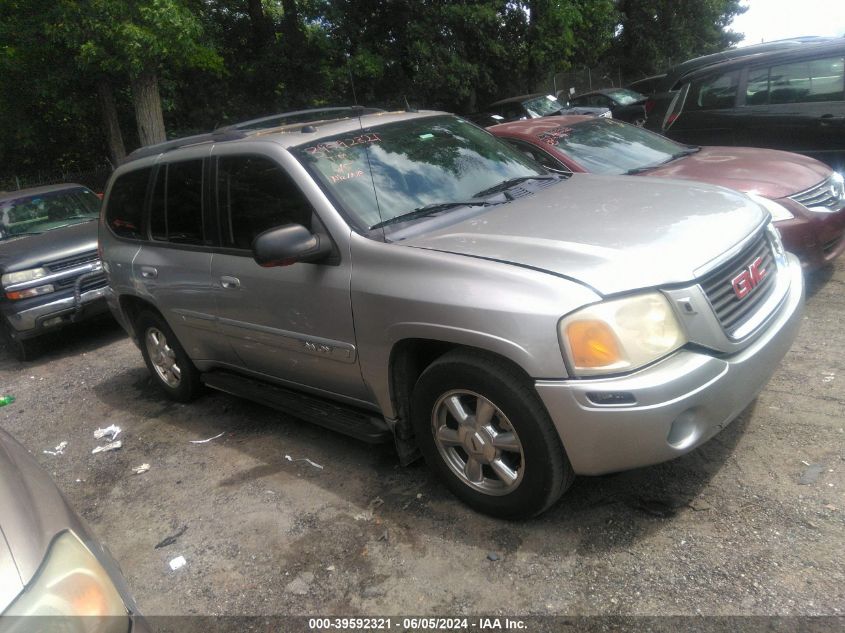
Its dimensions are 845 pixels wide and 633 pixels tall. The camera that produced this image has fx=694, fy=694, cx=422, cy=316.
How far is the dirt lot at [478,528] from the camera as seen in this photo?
262 cm

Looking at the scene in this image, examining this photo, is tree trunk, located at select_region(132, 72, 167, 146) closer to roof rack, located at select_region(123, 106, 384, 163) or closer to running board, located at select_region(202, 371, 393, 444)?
roof rack, located at select_region(123, 106, 384, 163)

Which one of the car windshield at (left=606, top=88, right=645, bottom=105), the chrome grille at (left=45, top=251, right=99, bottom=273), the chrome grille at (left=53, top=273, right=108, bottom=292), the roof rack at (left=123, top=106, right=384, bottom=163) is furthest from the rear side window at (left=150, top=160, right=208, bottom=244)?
the car windshield at (left=606, top=88, right=645, bottom=105)

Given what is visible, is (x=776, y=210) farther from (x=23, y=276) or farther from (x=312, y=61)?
(x=312, y=61)

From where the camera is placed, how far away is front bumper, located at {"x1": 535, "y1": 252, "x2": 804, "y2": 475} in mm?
2568

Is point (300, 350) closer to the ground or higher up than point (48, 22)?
closer to the ground

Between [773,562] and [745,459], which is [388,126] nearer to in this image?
[745,459]

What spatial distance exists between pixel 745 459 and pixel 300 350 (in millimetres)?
2283

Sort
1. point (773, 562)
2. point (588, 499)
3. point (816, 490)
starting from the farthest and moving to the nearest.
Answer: point (588, 499)
point (816, 490)
point (773, 562)

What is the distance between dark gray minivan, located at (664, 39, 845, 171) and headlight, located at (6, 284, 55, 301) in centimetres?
696

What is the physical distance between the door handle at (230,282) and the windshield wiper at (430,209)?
1025mm

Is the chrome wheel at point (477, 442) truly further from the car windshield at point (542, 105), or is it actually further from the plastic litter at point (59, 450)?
the car windshield at point (542, 105)

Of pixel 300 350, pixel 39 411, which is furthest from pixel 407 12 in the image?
pixel 300 350

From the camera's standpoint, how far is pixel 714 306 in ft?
9.08

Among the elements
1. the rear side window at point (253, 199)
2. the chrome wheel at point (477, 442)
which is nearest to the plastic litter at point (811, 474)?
the chrome wheel at point (477, 442)
